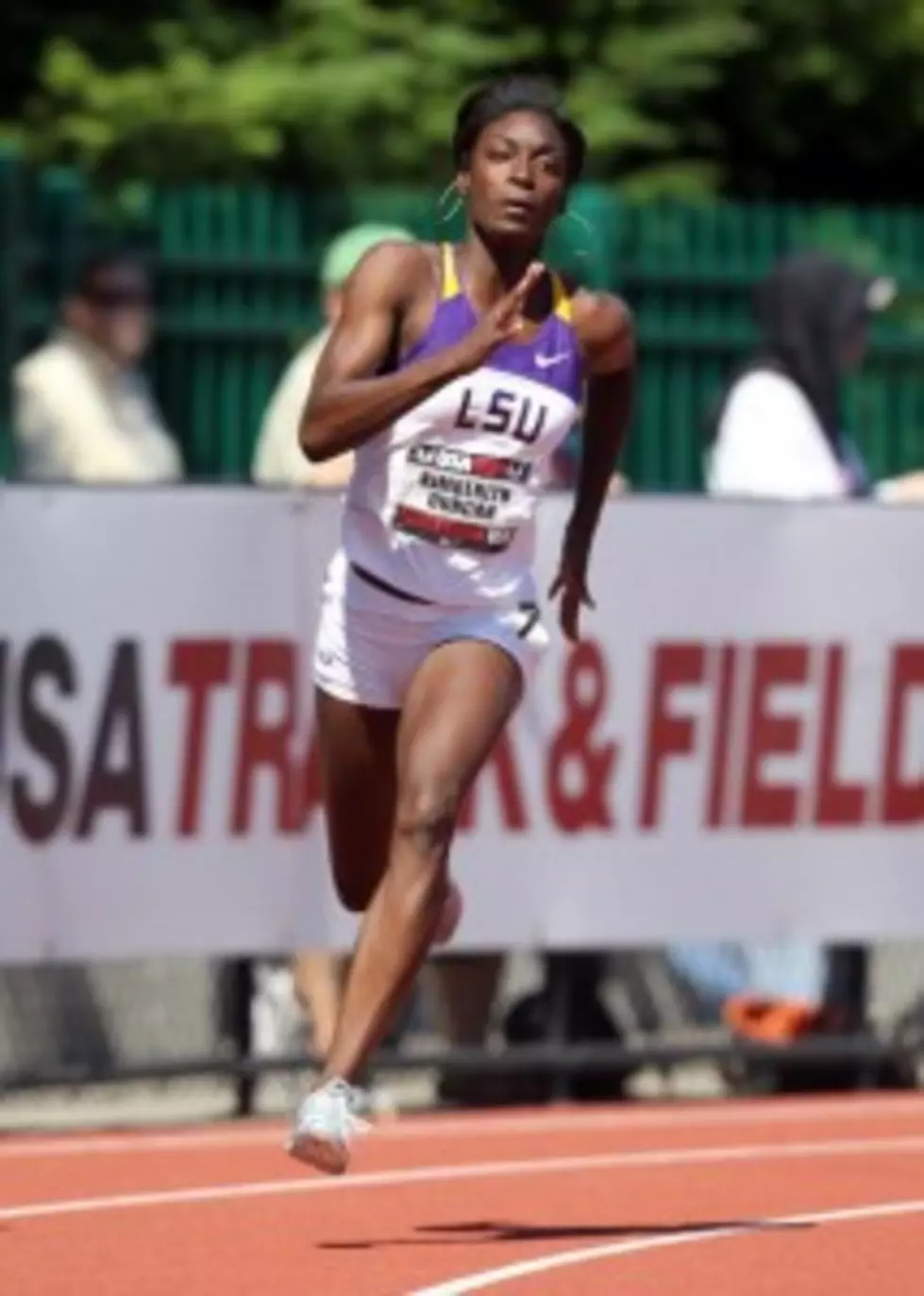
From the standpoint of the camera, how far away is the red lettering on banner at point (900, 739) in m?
15.1

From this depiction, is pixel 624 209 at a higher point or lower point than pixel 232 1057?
higher

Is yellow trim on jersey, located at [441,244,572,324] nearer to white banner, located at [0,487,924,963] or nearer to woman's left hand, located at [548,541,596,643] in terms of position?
woman's left hand, located at [548,541,596,643]

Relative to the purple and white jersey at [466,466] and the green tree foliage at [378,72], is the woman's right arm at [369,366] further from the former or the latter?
the green tree foliage at [378,72]

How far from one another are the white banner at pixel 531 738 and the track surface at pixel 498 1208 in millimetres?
596

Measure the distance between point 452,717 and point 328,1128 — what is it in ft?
2.97

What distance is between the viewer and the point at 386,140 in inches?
787

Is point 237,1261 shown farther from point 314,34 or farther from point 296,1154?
point 314,34

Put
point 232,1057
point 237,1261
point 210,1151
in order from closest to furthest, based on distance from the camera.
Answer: point 237,1261 < point 210,1151 < point 232,1057

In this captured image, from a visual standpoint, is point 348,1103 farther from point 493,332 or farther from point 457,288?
point 457,288

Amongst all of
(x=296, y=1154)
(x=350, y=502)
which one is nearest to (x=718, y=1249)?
(x=296, y=1154)

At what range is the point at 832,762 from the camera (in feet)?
49.5

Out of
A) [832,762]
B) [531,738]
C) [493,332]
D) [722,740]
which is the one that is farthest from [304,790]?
[493,332]

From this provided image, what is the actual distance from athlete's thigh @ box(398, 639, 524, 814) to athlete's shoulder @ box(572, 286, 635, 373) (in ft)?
2.19

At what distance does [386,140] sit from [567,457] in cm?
490
